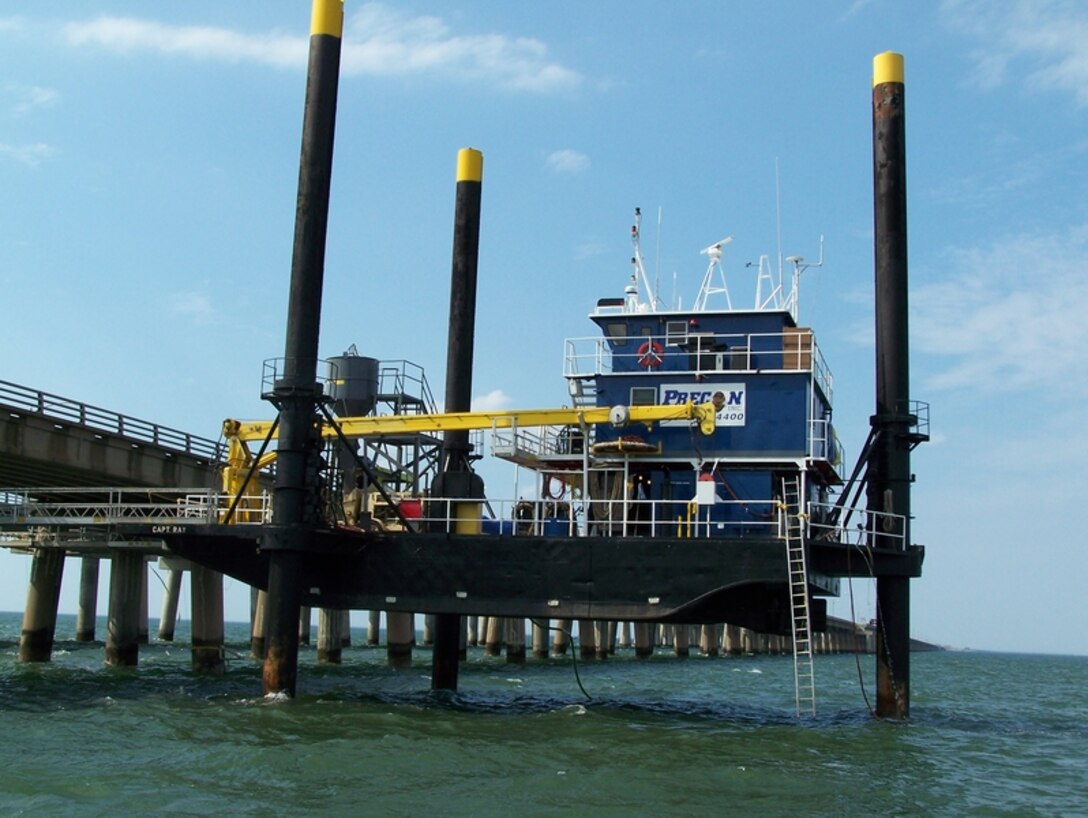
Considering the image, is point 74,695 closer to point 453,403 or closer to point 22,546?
point 453,403

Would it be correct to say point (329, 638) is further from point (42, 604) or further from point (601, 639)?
point (601, 639)

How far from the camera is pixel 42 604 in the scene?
50.5m

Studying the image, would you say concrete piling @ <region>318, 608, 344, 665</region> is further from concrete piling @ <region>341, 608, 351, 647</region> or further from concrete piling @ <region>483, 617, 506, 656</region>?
concrete piling @ <region>483, 617, 506, 656</region>

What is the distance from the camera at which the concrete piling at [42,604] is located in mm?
49781

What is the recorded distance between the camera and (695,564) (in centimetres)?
2736

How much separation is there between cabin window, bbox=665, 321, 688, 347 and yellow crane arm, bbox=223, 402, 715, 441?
2924mm

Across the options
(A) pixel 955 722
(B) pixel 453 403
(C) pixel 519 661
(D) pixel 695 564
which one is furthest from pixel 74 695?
(C) pixel 519 661

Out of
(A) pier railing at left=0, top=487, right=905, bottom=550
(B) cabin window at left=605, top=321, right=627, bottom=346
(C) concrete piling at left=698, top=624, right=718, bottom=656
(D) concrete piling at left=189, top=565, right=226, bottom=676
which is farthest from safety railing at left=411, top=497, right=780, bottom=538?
(C) concrete piling at left=698, top=624, right=718, bottom=656

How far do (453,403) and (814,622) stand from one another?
10.5 meters

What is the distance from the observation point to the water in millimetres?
18938

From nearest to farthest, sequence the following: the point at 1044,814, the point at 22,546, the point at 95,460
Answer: the point at 1044,814, the point at 95,460, the point at 22,546

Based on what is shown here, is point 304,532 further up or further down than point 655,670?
further up

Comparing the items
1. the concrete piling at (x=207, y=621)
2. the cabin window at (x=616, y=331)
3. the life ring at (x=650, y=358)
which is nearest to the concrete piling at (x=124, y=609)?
the concrete piling at (x=207, y=621)

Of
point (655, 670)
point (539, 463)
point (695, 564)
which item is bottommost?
point (655, 670)
